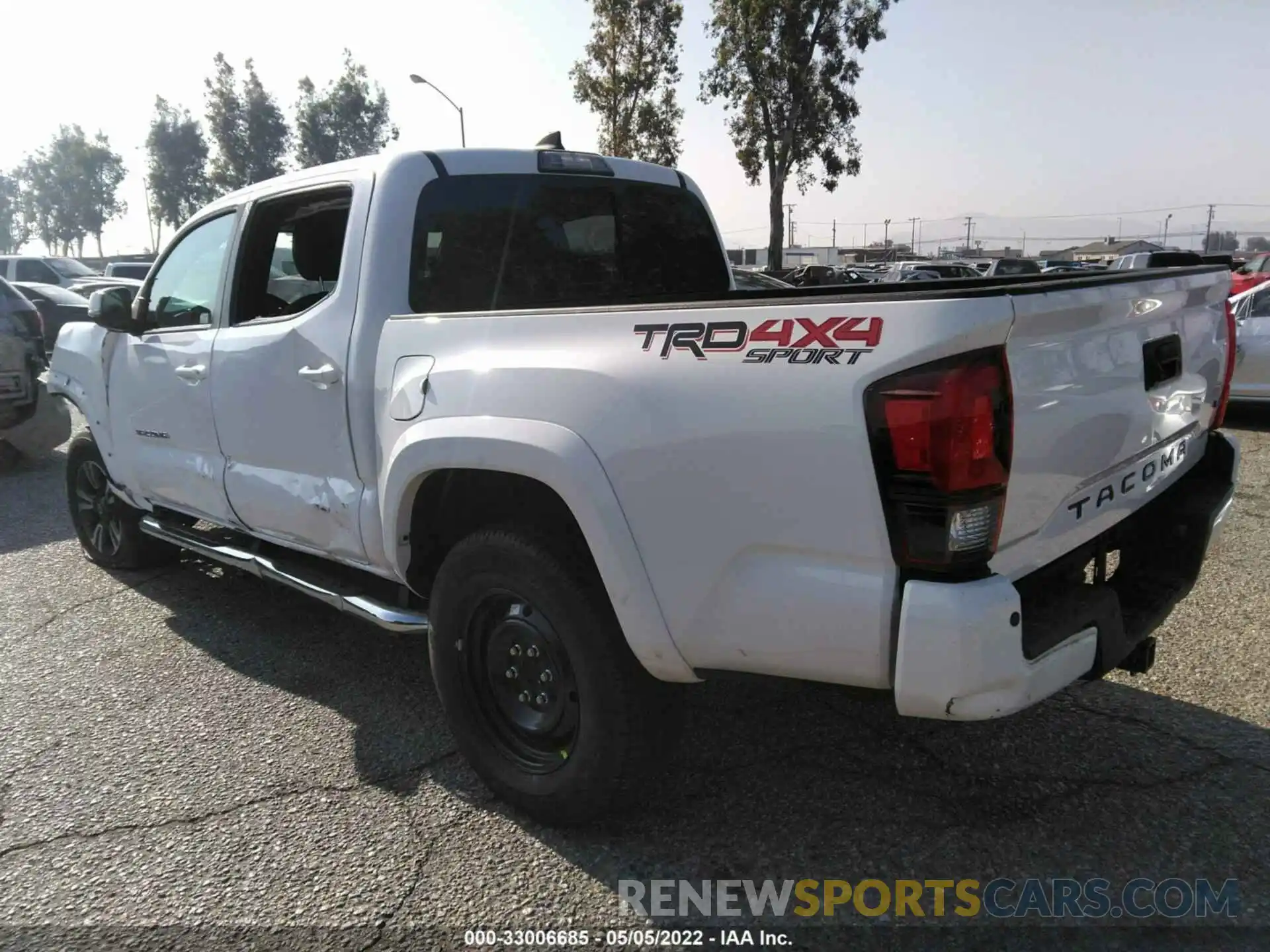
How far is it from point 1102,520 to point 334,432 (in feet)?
7.89

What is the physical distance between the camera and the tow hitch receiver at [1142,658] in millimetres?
2742

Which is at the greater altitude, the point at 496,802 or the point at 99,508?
the point at 99,508

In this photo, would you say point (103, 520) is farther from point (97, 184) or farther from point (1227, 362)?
point (97, 184)

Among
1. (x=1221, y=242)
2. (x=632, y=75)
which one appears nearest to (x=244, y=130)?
(x=632, y=75)

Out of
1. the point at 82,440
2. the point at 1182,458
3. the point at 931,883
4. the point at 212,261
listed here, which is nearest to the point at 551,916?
the point at 931,883

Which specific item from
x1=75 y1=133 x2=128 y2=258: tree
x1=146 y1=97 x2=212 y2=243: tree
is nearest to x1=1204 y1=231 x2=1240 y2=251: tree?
x1=146 y1=97 x2=212 y2=243: tree

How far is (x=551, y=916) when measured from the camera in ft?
7.95

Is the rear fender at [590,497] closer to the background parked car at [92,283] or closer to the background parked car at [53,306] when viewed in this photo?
the background parked car at [53,306]

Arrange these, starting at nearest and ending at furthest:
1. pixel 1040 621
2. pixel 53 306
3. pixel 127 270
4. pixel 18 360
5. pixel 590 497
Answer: pixel 1040 621 → pixel 590 497 → pixel 18 360 → pixel 53 306 → pixel 127 270

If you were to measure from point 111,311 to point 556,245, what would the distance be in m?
2.28

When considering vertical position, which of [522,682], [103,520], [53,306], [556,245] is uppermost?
[556,245]

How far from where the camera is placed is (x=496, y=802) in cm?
296

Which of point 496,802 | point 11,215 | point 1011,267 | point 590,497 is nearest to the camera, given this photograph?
point 590,497
